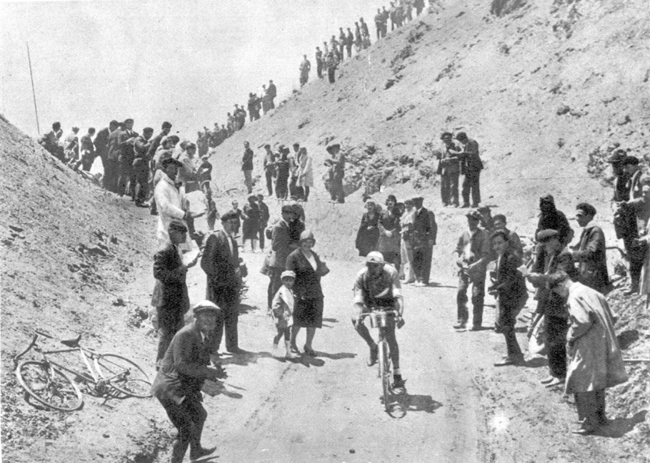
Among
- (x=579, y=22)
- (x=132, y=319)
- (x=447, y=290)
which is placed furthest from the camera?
(x=579, y=22)

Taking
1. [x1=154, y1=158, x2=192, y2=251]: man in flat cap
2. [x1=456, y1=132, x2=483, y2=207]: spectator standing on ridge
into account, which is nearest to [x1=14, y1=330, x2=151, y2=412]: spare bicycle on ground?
[x1=154, y1=158, x2=192, y2=251]: man in flat cap

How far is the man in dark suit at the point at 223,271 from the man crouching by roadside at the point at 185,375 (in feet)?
9.63

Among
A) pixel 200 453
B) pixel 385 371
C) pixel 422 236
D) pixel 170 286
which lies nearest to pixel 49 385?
pixel 170 286

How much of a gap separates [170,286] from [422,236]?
7.33m

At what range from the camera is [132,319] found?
11477 millimetres

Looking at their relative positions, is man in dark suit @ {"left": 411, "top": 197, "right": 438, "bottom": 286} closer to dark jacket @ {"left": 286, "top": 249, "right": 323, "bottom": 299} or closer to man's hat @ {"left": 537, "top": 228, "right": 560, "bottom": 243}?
dark jacket @ {"left": 286, "top": 249, "right": 323, "bottom": 299}

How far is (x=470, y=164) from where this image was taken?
19.5 meters

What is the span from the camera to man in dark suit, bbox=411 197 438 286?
1497 cm

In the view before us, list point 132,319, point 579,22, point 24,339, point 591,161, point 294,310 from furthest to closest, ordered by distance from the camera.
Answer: point 579,22 → point 591,161 → point 132,319 → point 294,310 → point 24,339

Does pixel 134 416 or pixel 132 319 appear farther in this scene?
pixel 132 319

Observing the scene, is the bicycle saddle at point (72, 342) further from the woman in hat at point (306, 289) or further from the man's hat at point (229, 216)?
the woman in hat at point (306, 289)

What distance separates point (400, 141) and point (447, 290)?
15.7 m

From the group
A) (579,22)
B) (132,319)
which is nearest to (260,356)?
(132,319)

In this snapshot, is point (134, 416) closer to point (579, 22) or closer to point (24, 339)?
point (24, 339)
